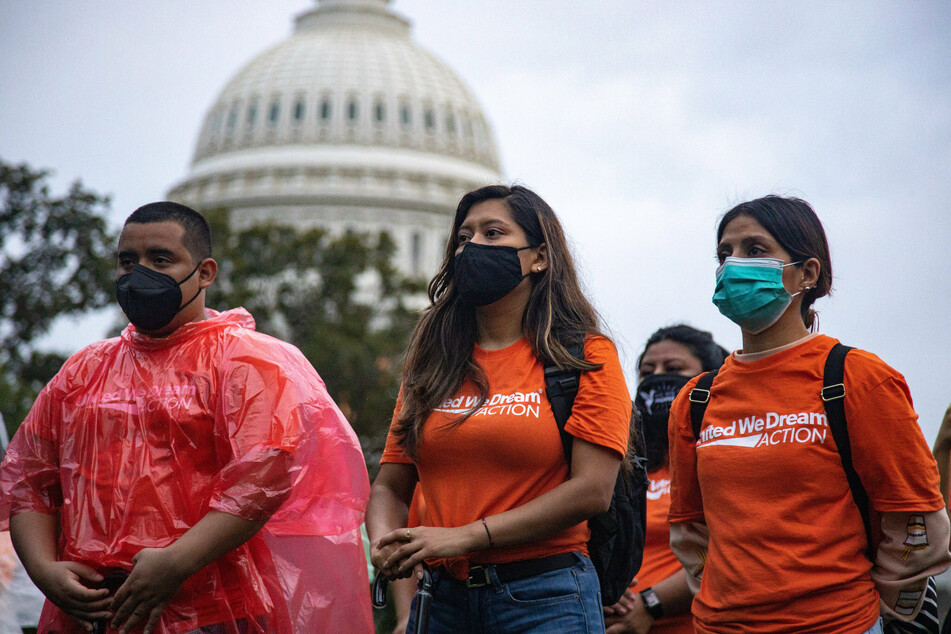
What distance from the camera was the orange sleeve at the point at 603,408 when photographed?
11.7 ft

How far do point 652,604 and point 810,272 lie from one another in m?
1.43

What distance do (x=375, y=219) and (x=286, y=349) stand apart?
181 feet

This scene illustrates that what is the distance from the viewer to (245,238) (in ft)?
108

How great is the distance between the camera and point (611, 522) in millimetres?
3699

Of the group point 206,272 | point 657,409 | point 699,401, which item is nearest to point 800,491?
point 699,401

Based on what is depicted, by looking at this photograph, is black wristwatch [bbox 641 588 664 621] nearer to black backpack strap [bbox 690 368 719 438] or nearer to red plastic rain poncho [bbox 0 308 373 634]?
black backpack strap [bbox 690 368 719 438]

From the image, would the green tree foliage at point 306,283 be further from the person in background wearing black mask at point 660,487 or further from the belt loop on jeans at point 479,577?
the belt loop on jeans at point 479,577

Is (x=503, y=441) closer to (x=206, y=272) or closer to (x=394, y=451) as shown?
(x=394, y=451)

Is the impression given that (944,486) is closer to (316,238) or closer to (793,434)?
(793,434)

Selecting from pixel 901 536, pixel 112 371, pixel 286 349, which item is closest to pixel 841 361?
pixel 901 536

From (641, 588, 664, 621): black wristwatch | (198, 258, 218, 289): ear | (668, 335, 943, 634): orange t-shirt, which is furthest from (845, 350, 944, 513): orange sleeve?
(198, 258, 218, 289): ear

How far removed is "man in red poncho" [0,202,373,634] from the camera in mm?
3625

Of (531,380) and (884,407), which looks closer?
(884,407)

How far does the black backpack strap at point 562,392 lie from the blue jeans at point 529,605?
357mm
